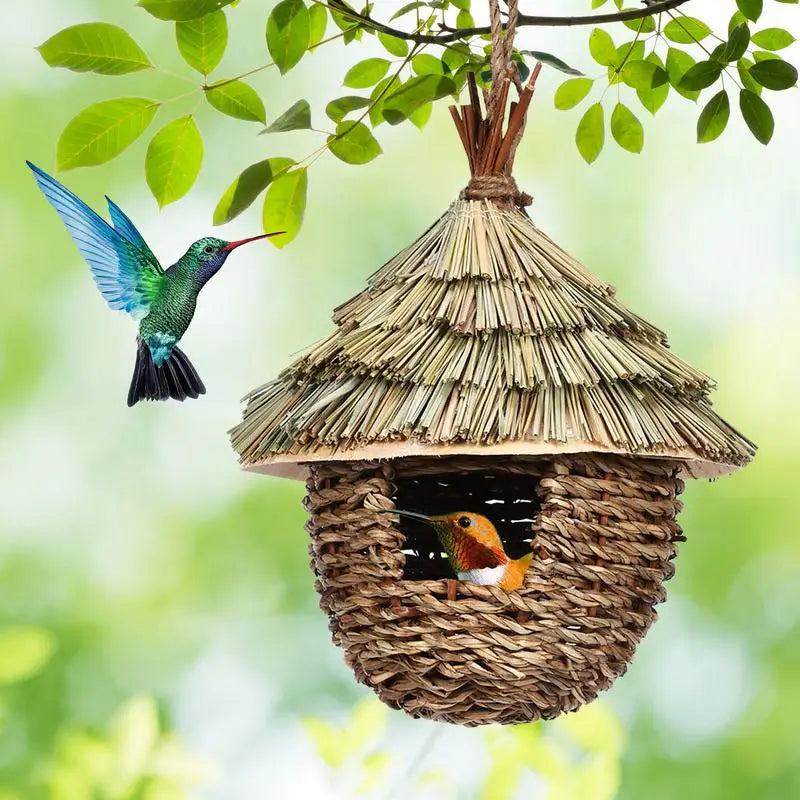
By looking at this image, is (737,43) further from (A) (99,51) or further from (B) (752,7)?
(A) (99,51)

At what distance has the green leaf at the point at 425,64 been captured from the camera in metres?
1.48

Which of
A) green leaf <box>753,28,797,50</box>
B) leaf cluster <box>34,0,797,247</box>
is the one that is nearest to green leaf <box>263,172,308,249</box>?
leaf cluster <box>34,0,797,247</box>

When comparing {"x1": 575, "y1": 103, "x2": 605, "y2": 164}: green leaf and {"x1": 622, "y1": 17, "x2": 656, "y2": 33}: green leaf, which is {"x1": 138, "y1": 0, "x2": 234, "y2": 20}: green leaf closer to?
{"x1": 575, "y1": 103, "x2": 605, "y2": 164}: green leaf

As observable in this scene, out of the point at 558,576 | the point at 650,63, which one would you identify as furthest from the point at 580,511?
the point at 650,63

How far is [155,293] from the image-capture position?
1177 mm

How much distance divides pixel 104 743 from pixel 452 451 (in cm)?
130

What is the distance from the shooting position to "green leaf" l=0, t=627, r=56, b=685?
1.88 m

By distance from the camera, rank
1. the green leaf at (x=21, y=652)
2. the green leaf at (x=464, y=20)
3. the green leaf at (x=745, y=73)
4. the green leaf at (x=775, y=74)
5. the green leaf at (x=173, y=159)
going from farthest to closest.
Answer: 1. the green leaf at (x=21, y=652)
2. the green leaf at (x=464, y=20)
3. the green leaf at (x=745, y=73)
4. the green leaf at (x=775, y=74)
5. the green leaf at (x=173, y=159)

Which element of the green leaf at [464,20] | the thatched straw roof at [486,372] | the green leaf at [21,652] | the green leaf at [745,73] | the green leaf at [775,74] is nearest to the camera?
the thatched straw roof at [486,372]

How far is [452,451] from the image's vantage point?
0.99 m

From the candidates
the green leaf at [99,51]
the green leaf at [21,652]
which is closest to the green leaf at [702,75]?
the green leaf at [99,51]

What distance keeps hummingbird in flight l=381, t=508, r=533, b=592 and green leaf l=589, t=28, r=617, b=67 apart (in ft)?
2.23

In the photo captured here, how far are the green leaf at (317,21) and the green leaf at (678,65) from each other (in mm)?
430

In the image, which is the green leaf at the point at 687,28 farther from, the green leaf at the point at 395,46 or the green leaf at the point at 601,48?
the green leaf at the point at 395,46
